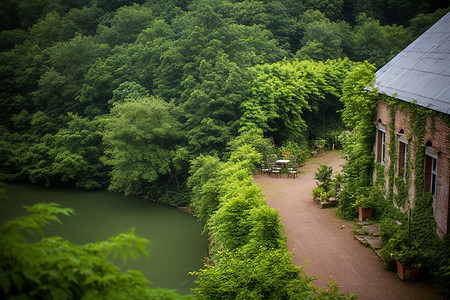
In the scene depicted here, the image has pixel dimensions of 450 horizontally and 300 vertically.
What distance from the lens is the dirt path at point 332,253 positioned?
11.2 meters

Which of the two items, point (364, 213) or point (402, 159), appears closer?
point (402, 159)

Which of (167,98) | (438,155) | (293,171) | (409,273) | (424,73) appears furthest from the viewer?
(167,98)

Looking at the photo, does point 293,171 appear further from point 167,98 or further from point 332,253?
point 167,98

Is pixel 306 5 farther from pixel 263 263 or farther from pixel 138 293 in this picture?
pixel 138 293

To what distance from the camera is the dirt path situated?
11.2 m

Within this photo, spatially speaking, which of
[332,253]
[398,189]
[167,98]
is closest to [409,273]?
[332,253]

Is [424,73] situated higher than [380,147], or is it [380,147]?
[424,73]

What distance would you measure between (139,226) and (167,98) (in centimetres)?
1062

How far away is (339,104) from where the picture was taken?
3647 centimetres


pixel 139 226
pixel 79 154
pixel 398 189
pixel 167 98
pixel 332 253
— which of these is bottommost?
pixel 139 226

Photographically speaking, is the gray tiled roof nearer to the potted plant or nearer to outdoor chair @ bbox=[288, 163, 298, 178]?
the potted plant

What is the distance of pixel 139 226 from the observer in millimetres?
25328

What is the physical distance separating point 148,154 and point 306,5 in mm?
31466

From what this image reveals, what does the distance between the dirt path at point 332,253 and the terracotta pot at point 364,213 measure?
0.51 meters
